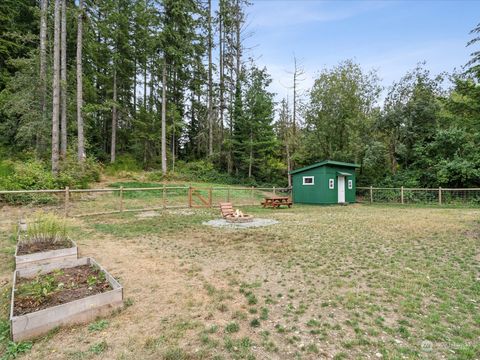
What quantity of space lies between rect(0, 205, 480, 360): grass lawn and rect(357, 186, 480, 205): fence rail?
389 inches

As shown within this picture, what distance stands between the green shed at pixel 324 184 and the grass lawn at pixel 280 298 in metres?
8.49

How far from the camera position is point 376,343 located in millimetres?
2520

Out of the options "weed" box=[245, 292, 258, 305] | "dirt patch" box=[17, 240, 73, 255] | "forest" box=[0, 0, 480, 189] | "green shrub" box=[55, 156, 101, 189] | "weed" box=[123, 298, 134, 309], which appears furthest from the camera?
"forest" box=[0, 0, 480, 189]

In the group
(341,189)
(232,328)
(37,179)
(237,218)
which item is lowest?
(232,328)

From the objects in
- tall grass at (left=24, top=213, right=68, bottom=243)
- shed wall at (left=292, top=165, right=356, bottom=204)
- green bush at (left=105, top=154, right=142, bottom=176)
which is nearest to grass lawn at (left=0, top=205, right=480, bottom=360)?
tall grass at (left=24, top=213, right=68, bottom=243)

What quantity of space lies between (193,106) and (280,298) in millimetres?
25906

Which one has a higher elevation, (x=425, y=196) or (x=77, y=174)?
(x=77, y=174)

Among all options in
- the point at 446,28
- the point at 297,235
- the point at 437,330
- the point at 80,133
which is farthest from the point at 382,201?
the point at 80,133

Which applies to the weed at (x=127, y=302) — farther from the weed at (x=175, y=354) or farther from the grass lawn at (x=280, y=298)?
the weed at (x=175, y=354)

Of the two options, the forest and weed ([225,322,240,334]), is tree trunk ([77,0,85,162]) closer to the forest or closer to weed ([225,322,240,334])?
the forest

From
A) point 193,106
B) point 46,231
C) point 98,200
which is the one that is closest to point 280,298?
point 46,231

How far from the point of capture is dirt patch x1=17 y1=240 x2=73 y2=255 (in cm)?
448

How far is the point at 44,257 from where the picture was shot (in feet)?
14.2

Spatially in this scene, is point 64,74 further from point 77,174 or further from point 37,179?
point 37,179
